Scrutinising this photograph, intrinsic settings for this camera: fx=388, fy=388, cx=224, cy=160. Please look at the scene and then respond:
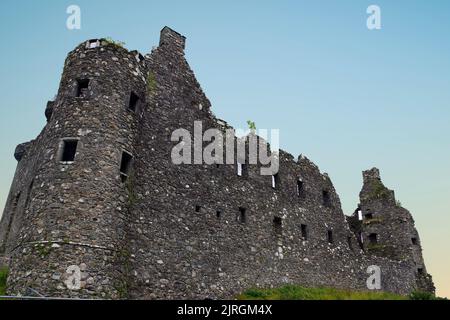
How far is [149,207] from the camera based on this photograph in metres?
17.6

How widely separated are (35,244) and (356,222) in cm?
3137

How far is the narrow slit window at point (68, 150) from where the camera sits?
1549 centimetres

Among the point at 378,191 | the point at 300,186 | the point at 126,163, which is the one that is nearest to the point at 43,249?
the point at 126,163

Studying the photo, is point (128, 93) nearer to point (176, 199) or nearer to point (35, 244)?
point (176, 199)

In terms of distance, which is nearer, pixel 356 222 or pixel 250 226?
pixel 250 226

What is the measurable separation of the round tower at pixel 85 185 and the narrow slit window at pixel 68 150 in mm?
38

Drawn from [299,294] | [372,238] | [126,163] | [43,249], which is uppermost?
[372,238]

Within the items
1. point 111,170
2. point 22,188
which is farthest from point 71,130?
point 22,188

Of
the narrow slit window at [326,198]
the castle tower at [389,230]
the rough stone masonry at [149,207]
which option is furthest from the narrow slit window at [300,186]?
the castle tower at [389,230]

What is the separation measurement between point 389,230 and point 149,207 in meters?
25.9

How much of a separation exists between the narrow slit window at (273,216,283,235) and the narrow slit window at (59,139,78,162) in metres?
12.9

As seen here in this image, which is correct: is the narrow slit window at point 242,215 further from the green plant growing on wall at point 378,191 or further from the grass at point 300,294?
the green plant growing on wall at point 378,191

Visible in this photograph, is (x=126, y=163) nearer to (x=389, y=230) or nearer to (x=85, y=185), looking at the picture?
(x=85, y=185)
